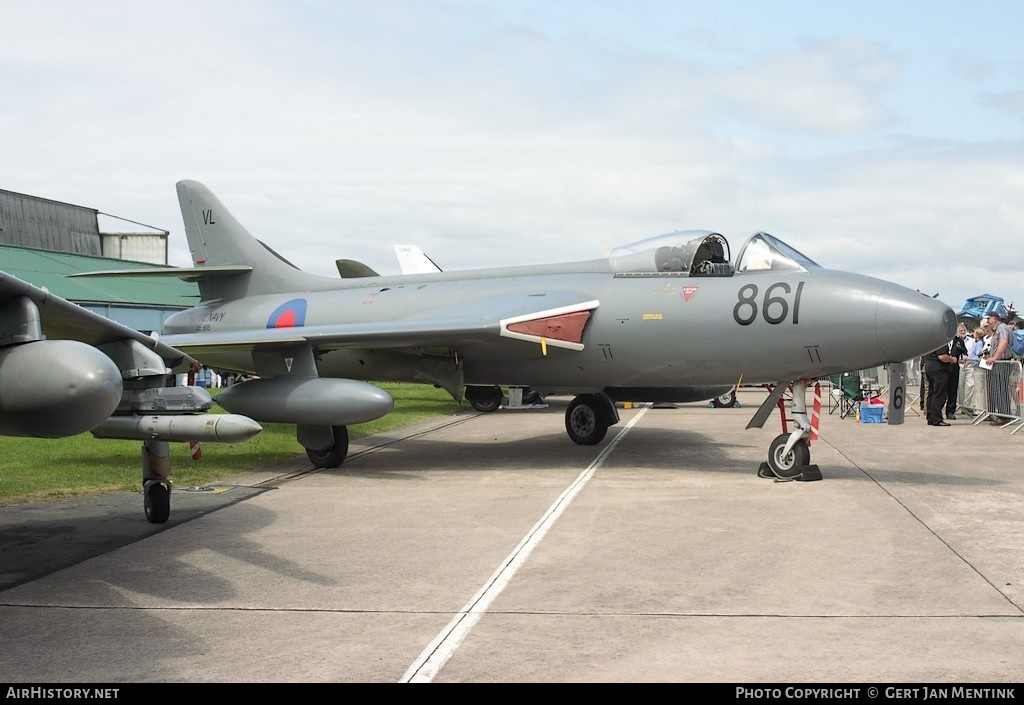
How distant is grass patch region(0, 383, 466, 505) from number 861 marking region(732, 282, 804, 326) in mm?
6125

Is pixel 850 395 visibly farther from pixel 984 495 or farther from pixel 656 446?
pixel 984 495

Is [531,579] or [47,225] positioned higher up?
[47,225]

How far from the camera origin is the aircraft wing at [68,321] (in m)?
4.67

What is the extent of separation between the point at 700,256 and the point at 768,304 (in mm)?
1332

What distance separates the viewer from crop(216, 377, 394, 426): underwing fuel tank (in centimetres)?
1047

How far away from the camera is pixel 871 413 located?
60.8ft

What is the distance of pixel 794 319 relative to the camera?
32.8 ft

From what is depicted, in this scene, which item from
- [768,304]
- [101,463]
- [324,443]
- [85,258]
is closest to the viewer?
[768,304]

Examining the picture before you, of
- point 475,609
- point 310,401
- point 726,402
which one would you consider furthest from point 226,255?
point 726,402

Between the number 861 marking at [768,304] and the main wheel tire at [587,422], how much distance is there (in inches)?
154

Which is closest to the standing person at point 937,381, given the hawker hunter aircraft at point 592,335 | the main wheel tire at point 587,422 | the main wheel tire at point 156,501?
the hawker hunter aircraft at point 592,335

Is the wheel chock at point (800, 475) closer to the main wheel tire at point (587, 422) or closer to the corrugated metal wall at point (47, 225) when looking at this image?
the main wheel tire at point (587, 422)

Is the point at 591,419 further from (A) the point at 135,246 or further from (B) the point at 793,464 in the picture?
(A) the point at 135,246

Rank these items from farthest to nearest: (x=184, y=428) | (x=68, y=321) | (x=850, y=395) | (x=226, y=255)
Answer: (x=850, y=395) < (x=226, y=255) < (x=184, y=428) < (x=68, y=321)
